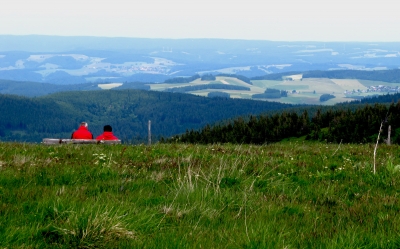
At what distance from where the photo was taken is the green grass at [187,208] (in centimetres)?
459

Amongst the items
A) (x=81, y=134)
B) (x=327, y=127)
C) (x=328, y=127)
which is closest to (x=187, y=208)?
(x=81, y=134)

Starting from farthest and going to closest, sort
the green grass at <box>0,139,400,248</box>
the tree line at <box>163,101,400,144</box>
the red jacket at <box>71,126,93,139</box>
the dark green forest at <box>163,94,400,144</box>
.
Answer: the tree line at <box>163,101,400,144</box> < the dark green forest at <box>163,94,400,144</box> < the red jacket at <box>71,126,93,139</box> < the green grass at <box>0,139,400,248</box>

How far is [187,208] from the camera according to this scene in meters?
5.84

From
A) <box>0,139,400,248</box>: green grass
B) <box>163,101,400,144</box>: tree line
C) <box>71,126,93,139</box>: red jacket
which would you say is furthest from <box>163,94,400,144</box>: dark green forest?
<box>0,139,400,248</box>: green grass

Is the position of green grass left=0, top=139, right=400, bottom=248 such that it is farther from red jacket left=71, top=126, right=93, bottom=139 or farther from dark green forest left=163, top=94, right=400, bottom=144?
dark green forest left=163, top=94, right=400, bottom=144

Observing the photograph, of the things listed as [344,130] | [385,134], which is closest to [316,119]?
[344,130]

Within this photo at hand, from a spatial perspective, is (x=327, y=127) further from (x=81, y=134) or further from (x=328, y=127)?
(x=81, y=134)

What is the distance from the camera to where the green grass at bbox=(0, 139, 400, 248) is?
4.59 metres

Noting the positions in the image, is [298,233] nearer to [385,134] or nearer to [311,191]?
[311,191]

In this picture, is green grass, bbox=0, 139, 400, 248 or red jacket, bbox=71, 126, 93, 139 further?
red jacket, bbox=71, 126, 93, 139

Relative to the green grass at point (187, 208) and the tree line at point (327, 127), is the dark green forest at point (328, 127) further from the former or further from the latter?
the green grass at point (187, 208)

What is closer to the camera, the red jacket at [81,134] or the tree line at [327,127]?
the red jacket at [81,134]

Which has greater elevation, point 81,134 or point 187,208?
point 187,208

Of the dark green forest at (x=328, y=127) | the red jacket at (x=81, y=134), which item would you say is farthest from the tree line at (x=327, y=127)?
the red jacket at (x=81, y=134)
